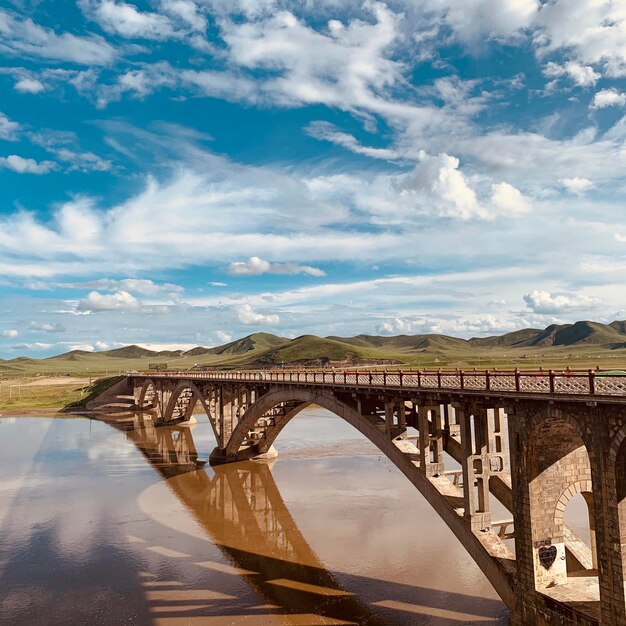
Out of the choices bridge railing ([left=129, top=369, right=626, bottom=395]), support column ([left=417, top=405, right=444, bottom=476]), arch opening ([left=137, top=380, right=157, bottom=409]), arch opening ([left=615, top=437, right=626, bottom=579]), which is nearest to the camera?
arch opening ([left=615, top=437, right=626, bottom=579])

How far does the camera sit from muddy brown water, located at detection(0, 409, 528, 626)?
22.1m

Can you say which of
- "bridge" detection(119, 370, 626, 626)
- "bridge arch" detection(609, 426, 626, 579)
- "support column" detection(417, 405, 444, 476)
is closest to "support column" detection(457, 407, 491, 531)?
"bridge" detection(119, 370, 626, 626)

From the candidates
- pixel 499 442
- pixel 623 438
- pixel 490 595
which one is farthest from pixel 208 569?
pixel 623 438

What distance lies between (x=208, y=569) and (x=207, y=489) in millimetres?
16951

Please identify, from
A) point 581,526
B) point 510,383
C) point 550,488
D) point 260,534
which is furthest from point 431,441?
point 260,534

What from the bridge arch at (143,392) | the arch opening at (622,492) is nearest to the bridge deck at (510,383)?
the arch opening at (622,492)

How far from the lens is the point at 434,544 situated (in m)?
27.9

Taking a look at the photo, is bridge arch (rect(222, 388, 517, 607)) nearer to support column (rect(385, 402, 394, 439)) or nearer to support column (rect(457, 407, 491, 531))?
support column (rect(385, 402, 394, 439))

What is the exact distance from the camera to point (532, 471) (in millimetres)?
17109

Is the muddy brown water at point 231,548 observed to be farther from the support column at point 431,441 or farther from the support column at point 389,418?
the support column at point 389,418

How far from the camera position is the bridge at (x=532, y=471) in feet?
46.7

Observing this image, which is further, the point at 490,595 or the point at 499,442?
the point at 490,595

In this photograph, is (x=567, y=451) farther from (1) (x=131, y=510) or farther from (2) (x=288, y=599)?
(1) (x=131, y=510)

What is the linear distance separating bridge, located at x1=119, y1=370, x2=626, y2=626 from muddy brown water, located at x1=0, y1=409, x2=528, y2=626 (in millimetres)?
4374
